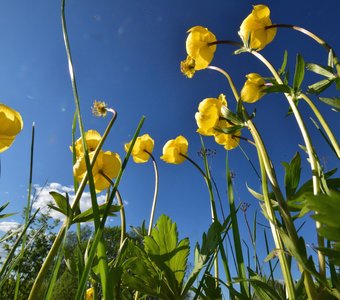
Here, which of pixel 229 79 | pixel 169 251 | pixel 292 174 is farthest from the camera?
pixel 229 79

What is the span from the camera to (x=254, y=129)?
0.88 meters

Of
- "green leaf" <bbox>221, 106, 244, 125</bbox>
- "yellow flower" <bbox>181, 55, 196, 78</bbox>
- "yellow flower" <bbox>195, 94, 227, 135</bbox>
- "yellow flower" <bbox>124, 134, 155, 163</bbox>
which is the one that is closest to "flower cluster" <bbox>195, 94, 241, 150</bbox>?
"yellow flower" <bbox>195, 94, 227, 135</bbox>

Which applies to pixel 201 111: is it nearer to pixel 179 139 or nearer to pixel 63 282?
pixel 179 139

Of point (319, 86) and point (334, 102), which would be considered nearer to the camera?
point (334, 102)

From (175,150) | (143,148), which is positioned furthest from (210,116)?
(143,148)

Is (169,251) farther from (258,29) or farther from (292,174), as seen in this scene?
(258,29)

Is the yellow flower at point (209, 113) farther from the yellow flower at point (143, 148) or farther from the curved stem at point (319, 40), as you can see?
the yellow flower at point (143, 148)

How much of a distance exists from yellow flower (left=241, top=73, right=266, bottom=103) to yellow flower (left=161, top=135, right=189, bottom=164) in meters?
0.55

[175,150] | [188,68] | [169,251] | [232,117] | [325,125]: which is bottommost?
[169,251]

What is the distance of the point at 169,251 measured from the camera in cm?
92

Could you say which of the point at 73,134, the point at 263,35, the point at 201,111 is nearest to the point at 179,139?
the point at 201,111

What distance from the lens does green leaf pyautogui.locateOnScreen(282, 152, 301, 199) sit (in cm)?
81

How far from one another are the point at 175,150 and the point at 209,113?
52 centimetres

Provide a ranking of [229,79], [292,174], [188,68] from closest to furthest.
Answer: [292,174]
[229,79]
[188,68]
